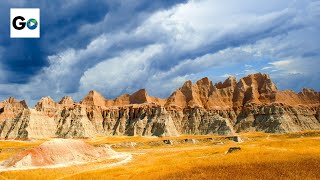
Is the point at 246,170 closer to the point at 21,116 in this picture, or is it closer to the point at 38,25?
the point at 38,25

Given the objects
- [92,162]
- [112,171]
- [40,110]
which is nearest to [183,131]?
[40,110]

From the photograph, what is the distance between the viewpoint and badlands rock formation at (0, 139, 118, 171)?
52719mm

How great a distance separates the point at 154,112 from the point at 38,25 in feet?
341

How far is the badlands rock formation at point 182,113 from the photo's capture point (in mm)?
152000

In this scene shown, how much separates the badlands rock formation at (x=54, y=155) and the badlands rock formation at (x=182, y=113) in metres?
84.5

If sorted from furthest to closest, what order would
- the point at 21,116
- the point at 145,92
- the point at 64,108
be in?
the point at 145,92
the point at 64,108
the point at 21,116

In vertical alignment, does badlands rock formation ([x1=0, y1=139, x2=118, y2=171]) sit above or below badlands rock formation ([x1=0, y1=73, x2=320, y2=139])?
below

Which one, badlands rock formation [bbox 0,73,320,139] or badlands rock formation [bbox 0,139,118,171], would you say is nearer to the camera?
badlands rock formation [bbox 0,139,118,171]

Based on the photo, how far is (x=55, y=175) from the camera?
43062mm

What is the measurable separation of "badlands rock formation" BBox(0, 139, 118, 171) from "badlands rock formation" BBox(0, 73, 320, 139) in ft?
277

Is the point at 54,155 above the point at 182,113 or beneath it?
beneath

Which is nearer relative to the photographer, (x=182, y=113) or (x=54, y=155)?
(x=54, y=155)

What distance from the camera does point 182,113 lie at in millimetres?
165375

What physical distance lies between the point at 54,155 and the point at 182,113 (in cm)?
11318
